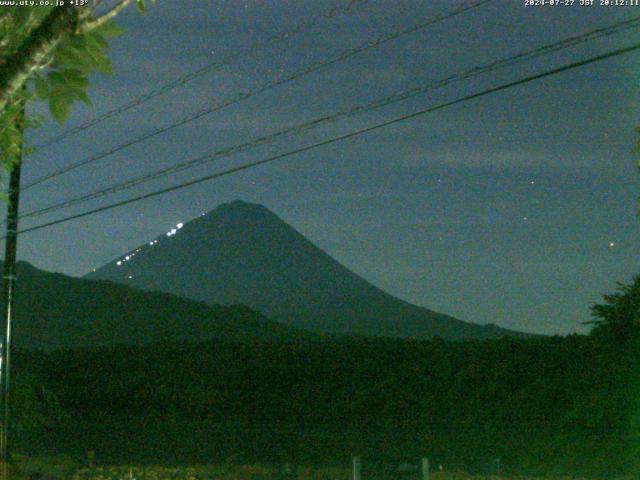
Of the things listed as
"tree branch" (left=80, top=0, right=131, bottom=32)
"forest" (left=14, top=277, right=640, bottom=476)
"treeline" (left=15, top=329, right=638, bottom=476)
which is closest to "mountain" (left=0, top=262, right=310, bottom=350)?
"treeline" (left=15, top=329, right=638, bottom=476)

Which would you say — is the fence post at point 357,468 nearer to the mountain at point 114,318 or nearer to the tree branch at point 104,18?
the tree branch at point 104,18

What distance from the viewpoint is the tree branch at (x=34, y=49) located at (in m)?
4.00

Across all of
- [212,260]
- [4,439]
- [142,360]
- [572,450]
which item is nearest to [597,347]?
[572,450]

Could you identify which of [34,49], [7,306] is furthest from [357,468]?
Result: [7,306]

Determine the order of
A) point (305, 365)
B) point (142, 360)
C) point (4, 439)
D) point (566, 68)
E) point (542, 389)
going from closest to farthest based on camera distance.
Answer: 1. point (566, 68)
2. point (4, 439)
3. point (542, 389)
4. point (305, 365)
5. point (142, 360)

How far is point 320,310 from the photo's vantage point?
14138 cm

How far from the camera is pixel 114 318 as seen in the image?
80.4 m

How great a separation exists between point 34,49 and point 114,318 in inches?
3088

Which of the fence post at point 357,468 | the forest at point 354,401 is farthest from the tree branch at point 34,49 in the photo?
the forest at point 354,401

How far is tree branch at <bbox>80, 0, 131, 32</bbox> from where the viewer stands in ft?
13.5

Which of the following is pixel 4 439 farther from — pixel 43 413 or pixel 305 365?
pixel 305 365

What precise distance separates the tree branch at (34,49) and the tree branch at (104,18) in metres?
0.07

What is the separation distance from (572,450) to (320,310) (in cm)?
11754

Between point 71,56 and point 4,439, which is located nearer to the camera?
point 71,56
